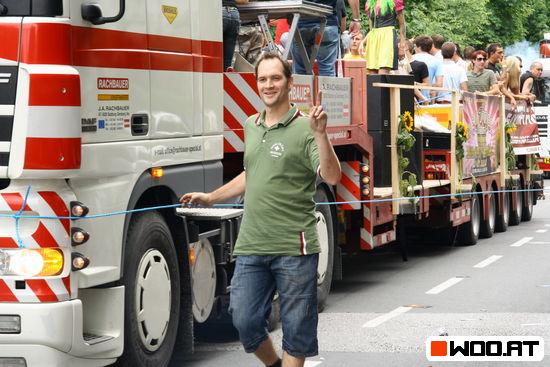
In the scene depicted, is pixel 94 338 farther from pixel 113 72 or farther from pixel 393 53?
pixel 393 53

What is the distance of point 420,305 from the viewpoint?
11.7 metres

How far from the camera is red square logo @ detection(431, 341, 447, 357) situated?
8141mm

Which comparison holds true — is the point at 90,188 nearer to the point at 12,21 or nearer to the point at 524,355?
the point at 12,21

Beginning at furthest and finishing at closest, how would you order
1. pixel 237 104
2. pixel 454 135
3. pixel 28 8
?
pixel 454 135, pixel 237 104, pixel 28 8

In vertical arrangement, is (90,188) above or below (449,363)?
above

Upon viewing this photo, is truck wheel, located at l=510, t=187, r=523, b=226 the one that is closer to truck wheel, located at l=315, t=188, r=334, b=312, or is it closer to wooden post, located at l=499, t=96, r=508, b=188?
wooden post, located at l=499, t=96, r=508, b=188

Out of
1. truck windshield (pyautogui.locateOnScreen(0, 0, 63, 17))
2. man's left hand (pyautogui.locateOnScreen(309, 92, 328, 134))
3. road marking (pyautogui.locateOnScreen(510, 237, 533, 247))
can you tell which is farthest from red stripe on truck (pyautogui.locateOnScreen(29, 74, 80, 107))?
road marking (pyautogui.locateOnScreen(510, 237, 533, 247))

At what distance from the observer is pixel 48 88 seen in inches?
257

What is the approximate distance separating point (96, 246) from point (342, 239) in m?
5.81

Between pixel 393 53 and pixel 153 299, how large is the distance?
23.4 feet

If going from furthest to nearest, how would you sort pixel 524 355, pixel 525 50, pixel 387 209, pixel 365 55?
pixel 525 50, pixel 365 55, pixel 387 209, pixel 524 355

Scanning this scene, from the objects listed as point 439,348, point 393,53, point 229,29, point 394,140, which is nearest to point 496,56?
point 393,53

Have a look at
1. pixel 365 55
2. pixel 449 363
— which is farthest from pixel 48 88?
pixel 365 55

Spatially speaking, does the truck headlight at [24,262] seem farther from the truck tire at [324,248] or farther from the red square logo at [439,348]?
the truck tire at [324,248]
